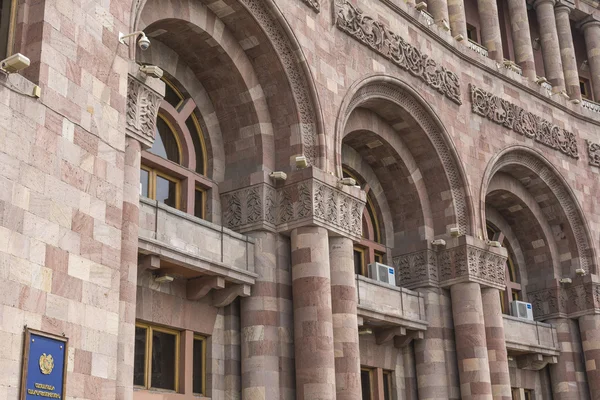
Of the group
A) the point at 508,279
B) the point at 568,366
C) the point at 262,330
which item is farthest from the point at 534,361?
the point at 262,330

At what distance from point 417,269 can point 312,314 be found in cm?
715

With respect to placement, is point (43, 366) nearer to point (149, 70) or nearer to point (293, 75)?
point (149, 70)

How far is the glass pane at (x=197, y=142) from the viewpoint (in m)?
20.3

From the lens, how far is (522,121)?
29203 millimetres

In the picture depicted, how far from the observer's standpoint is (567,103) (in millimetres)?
32250

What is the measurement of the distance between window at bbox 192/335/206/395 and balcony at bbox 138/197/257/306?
3.13 feet

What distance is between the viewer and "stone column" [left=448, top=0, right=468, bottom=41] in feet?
94.6

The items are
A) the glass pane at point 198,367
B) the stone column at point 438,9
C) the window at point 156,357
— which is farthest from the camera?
the stone column at point 438,9

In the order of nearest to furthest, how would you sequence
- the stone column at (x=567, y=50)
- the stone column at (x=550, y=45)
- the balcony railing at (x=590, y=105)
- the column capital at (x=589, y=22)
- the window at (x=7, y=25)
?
1. the window at (x=7, y=25)
2. the stone column at (x=550, y=45)
3. the balcony railing at (x=590, y=105)
4. the stone column at (x=567, y=50)
5. the column capital at (x=589, y=22)

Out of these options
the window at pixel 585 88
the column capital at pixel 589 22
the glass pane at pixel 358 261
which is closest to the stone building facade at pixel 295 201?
the glass pane at pixel 358 261

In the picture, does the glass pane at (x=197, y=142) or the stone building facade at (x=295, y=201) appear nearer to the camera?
the stone building facade at (x=295, y=201)

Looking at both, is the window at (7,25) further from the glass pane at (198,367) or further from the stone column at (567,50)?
the stone column at (567,50)

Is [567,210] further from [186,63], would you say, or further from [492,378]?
[186,63]

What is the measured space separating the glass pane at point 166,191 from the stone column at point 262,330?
202 centimetres
